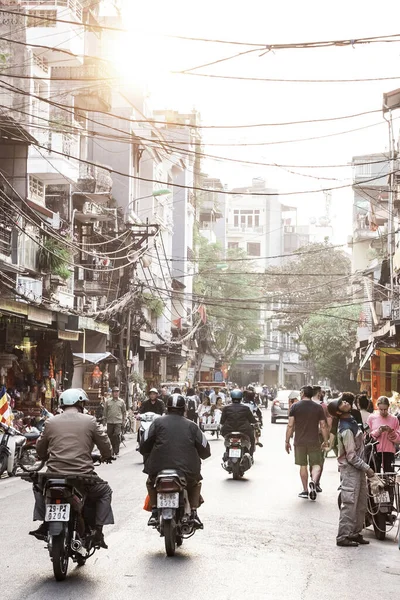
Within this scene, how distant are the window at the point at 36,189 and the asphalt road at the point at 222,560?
20547 mm

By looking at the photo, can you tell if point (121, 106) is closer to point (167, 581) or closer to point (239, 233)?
point (167, 581)

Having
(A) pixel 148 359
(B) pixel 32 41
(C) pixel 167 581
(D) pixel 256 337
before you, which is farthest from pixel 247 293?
(C) pixel 167 581

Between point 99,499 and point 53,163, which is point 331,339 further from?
point 99,499

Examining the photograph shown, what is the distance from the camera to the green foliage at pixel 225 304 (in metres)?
79.4

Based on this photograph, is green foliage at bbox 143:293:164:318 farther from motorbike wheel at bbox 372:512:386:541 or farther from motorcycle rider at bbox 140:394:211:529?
motorcycle rider at bbox 140:394:211:529

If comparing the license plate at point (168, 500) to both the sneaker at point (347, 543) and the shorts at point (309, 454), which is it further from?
the shorts at point (309, 454)

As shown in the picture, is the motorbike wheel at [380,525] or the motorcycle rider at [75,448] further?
the motorbike wheel at [380,525]

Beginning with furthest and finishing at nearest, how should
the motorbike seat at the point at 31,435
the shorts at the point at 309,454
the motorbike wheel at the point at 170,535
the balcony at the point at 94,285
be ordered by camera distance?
1. the balcony at the point at 94,285
2. the motorbike seat at the point at 31,435
3. the shorts at the point at 309,454
4. the motorbike wheel at the point at 170,535

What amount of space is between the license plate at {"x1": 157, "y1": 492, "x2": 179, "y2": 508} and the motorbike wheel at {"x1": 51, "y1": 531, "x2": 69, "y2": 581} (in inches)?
62.2

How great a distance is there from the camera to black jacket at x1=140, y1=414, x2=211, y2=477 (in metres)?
10.3

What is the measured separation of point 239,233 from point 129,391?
266ft

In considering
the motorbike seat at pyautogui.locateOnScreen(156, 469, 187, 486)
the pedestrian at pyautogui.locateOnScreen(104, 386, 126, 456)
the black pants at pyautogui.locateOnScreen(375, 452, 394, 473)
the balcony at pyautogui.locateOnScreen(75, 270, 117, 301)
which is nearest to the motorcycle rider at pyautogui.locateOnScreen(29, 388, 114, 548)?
the motorbike seat at pyautogui.locateOnScreen(156, 469, 187, 486)

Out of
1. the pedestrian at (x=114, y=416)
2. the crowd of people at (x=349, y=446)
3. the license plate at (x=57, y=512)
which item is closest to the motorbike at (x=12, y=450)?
the pedestrian at (x=114, y=416)

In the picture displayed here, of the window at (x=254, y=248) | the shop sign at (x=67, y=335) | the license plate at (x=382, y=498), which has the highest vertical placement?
the window at (x=254, y=248)
